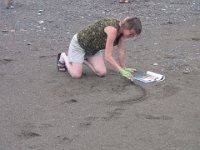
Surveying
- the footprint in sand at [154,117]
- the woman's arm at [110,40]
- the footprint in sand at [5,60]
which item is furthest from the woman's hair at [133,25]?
the footprint in sand at [5,60]

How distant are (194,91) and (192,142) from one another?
1452 mm

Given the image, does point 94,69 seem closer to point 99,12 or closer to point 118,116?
point 118,116

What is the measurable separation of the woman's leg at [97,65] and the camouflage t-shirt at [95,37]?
0.44ft

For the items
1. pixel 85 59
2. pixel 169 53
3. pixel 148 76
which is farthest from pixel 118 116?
pixel 169 53

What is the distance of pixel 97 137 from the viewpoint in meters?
4.45

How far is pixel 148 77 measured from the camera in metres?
6.16

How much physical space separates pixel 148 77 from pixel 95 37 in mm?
846

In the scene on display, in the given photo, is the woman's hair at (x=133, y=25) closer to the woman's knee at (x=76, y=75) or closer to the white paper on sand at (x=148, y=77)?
the white paper on sand at (x=148, y=77)

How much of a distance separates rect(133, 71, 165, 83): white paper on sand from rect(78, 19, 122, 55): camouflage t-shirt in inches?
20.3

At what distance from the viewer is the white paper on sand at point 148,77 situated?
6.08 metres

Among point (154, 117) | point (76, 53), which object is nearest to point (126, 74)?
point (76, 53)

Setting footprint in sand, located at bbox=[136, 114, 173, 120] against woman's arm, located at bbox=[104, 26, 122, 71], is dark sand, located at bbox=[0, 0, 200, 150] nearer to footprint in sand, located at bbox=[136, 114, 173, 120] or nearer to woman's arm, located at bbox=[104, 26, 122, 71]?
footprint in sand, located at bbox=[136, 114, 173, 120]

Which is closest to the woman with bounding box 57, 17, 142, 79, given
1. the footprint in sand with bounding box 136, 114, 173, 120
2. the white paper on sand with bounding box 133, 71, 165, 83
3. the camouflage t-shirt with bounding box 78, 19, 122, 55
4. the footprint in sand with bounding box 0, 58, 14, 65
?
the camouflage t-shirt with bounding box 78, 19, 122, 55

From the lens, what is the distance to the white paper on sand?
6.08m
